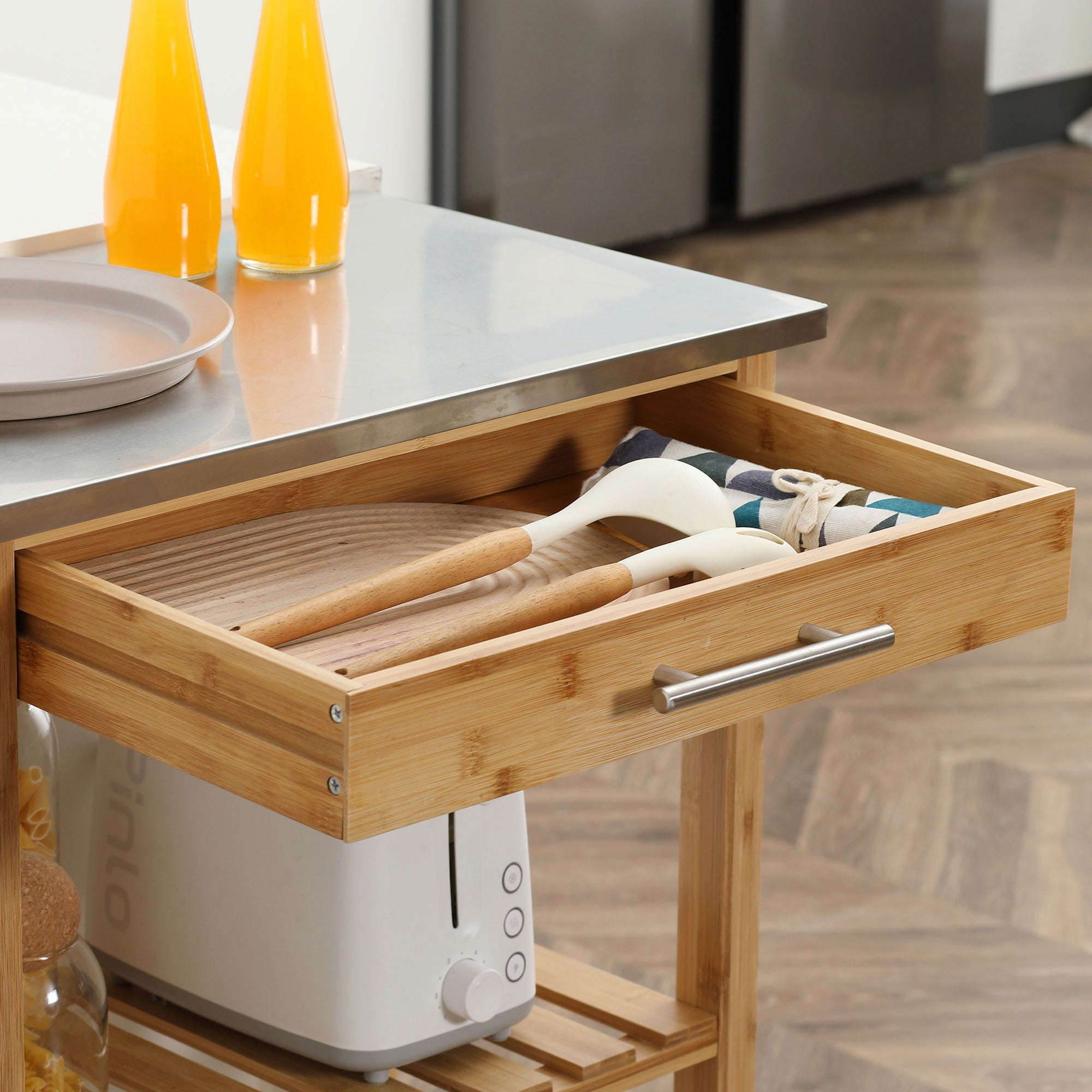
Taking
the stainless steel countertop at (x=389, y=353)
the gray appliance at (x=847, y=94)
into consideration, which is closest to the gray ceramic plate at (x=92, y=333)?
the stainless steel countertop at (x=389, y=353)

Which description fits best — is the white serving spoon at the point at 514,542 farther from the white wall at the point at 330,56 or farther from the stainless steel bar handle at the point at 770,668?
the white wall at the point at 330,56

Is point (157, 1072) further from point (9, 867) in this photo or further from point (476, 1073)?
point (9, 867)

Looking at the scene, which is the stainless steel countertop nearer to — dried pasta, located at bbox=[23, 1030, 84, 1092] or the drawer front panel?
the drawer front panel

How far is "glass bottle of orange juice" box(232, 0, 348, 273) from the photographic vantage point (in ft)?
4.27

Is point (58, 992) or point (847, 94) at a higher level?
point (847, 94)

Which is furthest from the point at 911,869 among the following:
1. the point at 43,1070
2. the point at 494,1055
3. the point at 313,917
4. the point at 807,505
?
the point at 43,1070

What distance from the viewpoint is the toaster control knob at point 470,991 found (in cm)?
146

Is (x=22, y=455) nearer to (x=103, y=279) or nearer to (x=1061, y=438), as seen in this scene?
(x=103, y=279)

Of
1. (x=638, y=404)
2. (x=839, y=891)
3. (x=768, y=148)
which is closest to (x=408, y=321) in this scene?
(x=638, y=404)

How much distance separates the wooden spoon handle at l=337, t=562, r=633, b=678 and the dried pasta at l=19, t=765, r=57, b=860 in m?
0.32

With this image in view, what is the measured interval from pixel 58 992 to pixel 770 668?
1.97ft

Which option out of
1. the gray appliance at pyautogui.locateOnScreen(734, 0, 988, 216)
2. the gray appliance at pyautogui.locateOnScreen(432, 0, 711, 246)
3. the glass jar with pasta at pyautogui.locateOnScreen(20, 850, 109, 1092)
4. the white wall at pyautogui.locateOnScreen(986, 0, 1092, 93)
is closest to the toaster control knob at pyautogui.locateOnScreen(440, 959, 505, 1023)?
the glass jar with pasta at pyautogui.locateOnScreen(20, 850, 109, 1092)

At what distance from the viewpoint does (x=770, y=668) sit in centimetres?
104

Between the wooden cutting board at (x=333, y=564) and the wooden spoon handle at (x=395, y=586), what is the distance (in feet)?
0.06
